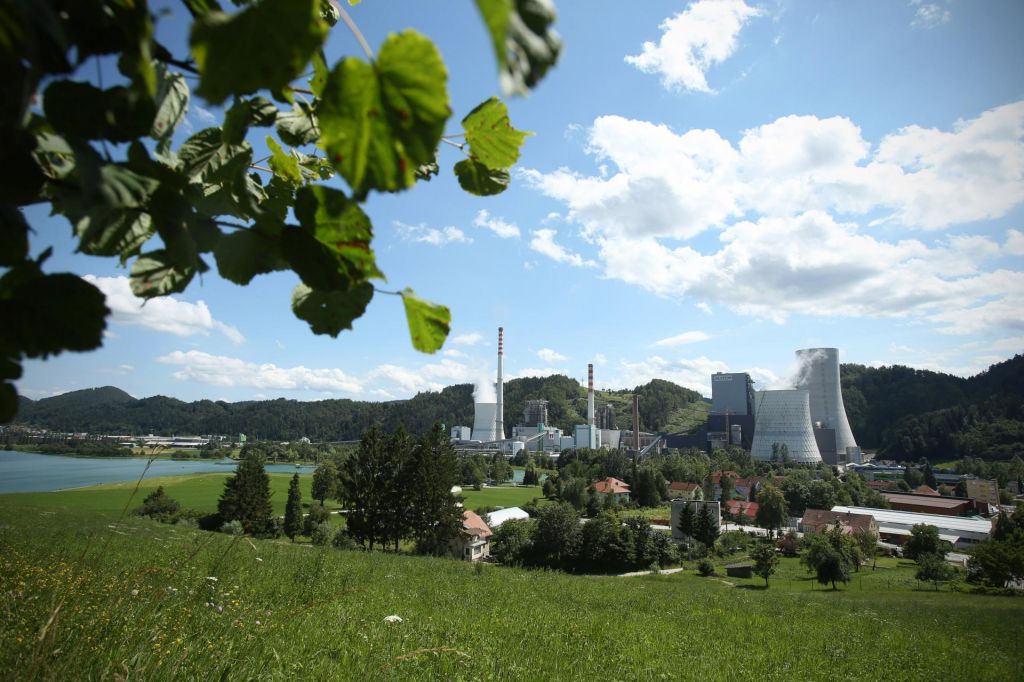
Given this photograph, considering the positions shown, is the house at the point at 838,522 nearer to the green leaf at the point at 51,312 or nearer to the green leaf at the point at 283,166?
the green leaf at the point at 283,166

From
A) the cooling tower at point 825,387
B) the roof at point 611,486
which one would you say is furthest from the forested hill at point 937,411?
the roof at point 611,486

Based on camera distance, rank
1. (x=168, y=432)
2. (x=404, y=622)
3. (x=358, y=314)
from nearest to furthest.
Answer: (x=358, y=314), (x=404, y=622), (x=168, y=432)

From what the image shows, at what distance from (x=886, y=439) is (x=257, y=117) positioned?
12124cm

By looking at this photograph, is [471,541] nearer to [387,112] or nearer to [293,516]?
[293,516]

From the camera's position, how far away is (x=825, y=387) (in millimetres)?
69938

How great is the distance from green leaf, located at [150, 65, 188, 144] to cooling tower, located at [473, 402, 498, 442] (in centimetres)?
9055

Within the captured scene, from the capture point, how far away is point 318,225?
505mm

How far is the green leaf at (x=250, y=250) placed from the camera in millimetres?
538

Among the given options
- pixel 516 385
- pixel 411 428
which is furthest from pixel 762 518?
pixel 516 385

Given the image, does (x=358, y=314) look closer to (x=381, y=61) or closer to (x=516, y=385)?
(x=381, y=61)

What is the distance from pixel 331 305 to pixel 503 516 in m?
42.2

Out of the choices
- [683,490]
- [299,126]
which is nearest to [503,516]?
[683,490]

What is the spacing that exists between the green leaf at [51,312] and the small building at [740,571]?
33.4 metres

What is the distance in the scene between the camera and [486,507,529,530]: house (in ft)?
125
